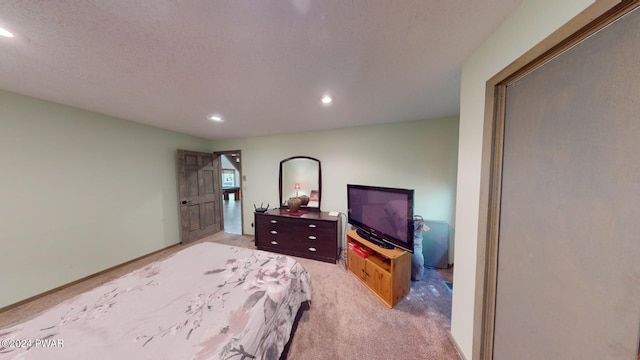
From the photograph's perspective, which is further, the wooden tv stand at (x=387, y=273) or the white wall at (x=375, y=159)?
the white wall at (x=375, y=159)

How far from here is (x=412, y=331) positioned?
1547mm

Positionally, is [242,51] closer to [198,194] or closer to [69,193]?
[69,193]

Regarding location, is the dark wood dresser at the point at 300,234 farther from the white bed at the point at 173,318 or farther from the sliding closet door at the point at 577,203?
the sliding closet door at the point at 577,203

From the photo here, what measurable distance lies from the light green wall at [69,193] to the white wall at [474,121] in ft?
14.1

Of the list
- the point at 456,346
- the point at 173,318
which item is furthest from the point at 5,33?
the point at 456,346

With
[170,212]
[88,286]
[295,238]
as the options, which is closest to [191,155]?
[170,212]

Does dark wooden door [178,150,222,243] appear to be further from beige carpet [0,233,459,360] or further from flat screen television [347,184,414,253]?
flat screen television [347,184,414,253]

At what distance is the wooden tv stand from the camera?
5.90 ft

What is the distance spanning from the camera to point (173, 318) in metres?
1.04

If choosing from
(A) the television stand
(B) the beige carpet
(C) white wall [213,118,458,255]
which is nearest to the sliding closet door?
(B) the beige carpet

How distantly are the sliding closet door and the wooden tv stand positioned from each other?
89cm

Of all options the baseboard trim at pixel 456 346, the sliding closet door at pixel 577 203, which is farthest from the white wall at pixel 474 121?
the sliding closet door at pixel 577 203

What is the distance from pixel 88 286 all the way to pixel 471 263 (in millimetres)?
4216

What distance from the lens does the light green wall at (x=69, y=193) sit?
1.81m
